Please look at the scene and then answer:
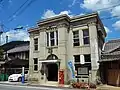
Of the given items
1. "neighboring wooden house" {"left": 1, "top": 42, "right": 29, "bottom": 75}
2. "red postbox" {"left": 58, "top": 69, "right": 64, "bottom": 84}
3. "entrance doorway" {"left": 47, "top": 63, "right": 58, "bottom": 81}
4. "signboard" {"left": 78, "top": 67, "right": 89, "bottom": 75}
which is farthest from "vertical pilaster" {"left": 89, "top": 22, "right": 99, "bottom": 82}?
"neighboring wooden house" {"left": 1, "top": 42, "right": 29, "bottom": 75}

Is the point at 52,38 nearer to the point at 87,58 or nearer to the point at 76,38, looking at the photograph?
the point at 76,38

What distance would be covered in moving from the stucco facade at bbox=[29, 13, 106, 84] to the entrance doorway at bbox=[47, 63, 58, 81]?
2.59 feet

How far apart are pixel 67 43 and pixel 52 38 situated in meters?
2.53

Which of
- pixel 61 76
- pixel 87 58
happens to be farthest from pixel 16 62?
pixel 87 58

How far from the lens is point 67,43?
28.3 m

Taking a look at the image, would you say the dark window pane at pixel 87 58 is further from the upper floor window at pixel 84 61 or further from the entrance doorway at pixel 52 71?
the entrance doorway at pixel 52 71

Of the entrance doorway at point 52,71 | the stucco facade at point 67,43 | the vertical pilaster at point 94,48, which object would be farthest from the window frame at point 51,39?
the vertical pilaster at point 94,48

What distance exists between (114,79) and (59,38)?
29.0ft

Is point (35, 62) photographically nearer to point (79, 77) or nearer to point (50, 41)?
point (50, 41)

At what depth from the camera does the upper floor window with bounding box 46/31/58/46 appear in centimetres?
2916

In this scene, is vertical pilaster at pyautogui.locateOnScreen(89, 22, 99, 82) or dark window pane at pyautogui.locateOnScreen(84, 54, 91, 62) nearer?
vertical pilaster at pyautogui.locateOnScreen(89, 22, 99, 82)

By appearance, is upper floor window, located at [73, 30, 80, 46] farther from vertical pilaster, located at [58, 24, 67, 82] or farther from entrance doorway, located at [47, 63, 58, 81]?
entrance doorway, located at [47, 63, 58, 81]

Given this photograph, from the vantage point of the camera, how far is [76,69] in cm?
2781

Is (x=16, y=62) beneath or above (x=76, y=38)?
beneath
